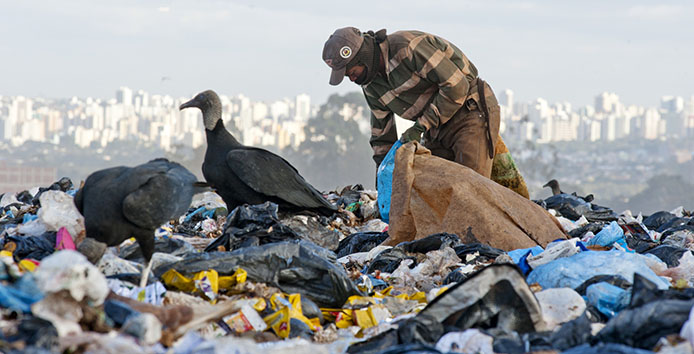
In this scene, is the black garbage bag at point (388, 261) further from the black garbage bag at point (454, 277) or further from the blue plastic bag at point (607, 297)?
the blue plastic bag at point (607, 297)

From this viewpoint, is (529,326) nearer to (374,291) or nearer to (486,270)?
(486,270)

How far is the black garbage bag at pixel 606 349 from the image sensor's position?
2463 mm

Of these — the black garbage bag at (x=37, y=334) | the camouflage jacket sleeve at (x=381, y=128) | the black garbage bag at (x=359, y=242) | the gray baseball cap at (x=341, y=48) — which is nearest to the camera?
the black garbage bag at (x=37, y=334)

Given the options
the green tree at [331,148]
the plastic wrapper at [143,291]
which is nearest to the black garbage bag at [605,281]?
the plastic wrapper at [143,291]

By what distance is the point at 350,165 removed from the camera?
159 ft

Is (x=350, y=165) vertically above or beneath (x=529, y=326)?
beneath

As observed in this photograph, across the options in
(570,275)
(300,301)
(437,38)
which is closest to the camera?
(300,301)

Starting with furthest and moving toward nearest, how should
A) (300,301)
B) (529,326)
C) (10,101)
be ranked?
(10,101) < (300,301) < (529,326)

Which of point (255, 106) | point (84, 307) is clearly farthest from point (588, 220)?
point (255, 106)

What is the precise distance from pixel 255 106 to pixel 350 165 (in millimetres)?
19039

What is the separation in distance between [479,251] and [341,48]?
83.7 inches

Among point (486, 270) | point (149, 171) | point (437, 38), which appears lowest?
point (486, 270)

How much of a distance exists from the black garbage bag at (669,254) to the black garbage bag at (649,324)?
6.75ft

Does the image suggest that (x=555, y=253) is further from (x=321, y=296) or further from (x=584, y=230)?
(x=584, y=230)
